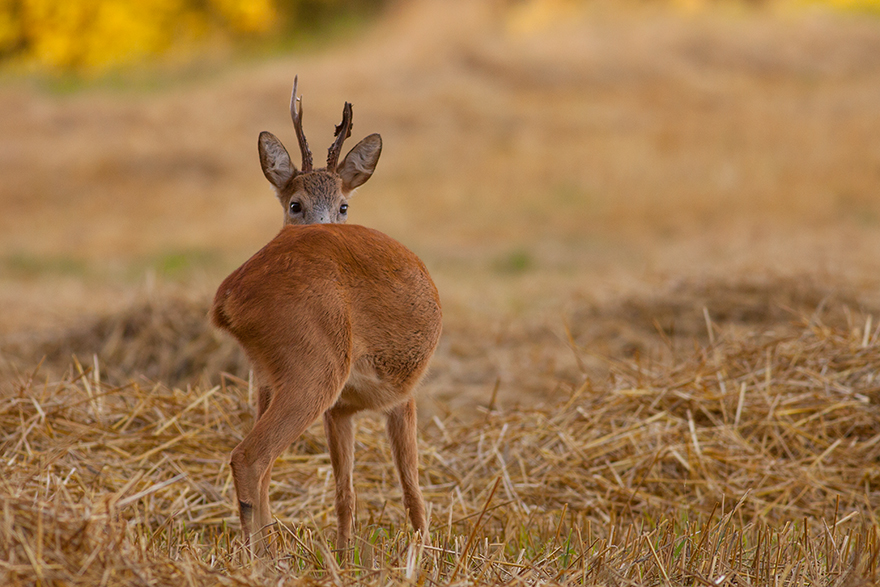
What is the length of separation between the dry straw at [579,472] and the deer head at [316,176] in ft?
3.35

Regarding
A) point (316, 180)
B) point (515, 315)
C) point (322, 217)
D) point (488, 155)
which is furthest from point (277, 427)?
point (488, 155)

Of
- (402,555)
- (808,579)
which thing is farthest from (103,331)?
(808,579)

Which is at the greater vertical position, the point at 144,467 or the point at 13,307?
the point at 144,467

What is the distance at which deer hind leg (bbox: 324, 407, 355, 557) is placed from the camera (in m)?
2.68

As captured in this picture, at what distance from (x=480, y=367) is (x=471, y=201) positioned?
27.4 ft

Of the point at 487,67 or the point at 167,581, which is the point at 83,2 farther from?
the point at 167,581

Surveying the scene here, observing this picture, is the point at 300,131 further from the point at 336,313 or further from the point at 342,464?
the point at 342,464

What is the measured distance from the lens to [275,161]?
331cm

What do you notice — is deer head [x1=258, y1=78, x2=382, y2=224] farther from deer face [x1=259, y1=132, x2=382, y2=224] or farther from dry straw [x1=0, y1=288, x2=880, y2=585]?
dry straw [x1=0, y1=288, x2=880, y2=585]

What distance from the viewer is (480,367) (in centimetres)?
644

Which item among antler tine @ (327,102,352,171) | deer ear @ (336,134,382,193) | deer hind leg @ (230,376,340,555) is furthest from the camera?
deer ear @ (336,134,382,193)

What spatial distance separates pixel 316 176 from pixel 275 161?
17 cm

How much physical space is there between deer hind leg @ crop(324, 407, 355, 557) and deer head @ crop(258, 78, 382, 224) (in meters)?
0.78

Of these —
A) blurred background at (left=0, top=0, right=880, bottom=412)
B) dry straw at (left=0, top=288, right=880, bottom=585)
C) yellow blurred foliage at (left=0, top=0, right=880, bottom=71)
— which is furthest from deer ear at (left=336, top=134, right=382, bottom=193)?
yellow blurred foliage at (left=0, top=0, right=880, bottom=71)
